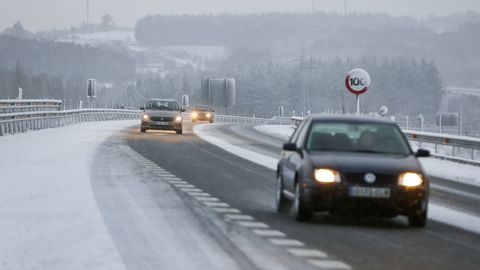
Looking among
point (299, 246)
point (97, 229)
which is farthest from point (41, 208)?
point (299, 246)

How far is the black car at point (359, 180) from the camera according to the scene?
1139cm

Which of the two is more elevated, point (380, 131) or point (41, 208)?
point (380, 131)

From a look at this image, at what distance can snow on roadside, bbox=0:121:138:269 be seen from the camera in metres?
8.59

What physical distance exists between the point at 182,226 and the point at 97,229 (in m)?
1.04

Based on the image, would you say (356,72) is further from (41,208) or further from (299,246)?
(299,246)

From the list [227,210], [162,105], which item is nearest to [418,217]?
[227,210]

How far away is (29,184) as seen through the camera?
16.3 meters

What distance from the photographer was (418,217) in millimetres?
11633

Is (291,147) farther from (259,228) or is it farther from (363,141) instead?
(259,228)

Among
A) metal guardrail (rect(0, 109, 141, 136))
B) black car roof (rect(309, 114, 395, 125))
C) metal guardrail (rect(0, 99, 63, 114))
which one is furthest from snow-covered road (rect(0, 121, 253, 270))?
metal guardrail (rect(0, 99, 63, 114))

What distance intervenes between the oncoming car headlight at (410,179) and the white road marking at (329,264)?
3004mm

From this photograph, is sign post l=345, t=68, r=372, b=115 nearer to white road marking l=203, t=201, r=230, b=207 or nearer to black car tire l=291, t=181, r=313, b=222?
white road marking l=203, t=201, r=230, b=207

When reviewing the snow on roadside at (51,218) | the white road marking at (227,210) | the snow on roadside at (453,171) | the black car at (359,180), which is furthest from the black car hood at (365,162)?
the snow on roadside at (453,171)

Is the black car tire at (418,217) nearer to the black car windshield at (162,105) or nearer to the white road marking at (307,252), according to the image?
the white road marking at (307,252)
